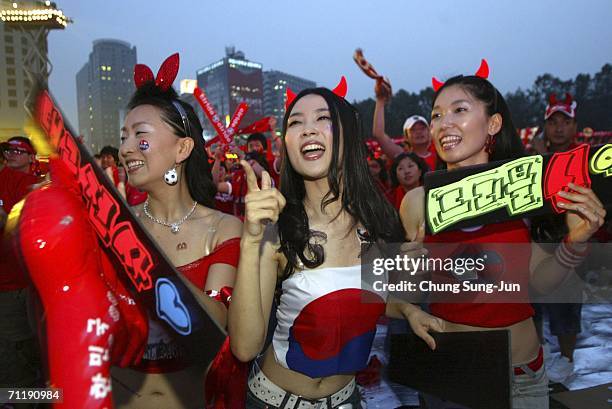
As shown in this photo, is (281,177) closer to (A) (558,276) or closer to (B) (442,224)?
(B) (442,224)

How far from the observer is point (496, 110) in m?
2.30

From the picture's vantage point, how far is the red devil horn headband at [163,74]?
2.46 meters

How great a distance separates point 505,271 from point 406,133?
4200 millimetres

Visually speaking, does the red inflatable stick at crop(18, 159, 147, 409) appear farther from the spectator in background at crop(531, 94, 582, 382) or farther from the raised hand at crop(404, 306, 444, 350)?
the spectator in background at crop(531, 94, 582, 382)

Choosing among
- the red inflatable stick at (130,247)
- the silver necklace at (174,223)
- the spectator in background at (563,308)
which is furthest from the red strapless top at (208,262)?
the spectator in background at (563,308)

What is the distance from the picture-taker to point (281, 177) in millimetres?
2174

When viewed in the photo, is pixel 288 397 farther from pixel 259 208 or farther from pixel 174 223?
pixel 174 223

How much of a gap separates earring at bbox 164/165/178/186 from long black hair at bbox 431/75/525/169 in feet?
4.73

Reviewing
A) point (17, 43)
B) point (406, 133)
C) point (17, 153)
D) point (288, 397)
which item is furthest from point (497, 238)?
point (17, 43)

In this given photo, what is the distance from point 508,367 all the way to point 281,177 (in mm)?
1229

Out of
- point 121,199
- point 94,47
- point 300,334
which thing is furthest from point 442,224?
point 94,47

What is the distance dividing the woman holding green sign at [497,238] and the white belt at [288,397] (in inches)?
16.6

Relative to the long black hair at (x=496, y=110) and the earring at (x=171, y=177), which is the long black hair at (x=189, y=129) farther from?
the long black hair at (x=496, y=110)

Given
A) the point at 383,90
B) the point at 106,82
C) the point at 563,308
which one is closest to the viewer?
the point at 383,90
